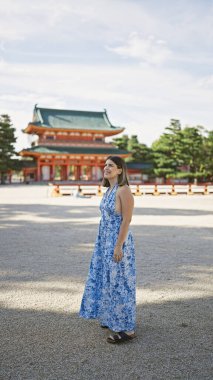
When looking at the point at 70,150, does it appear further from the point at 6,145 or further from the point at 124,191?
the point at 124,191

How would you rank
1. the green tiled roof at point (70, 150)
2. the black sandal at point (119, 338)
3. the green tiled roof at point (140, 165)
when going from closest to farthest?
the black sandal at point (119, 338) → the green tiled roof at point (70, 150) → the green tiled roof at point (140, 165)

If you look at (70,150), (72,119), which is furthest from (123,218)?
(72,119)

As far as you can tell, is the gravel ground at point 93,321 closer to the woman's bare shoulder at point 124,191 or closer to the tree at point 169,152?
the woman's bare shoulder at point 124,191

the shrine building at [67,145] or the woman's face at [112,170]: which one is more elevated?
the shrine building at [67,145]

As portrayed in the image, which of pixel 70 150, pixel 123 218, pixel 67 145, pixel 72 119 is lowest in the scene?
pixel 123 218

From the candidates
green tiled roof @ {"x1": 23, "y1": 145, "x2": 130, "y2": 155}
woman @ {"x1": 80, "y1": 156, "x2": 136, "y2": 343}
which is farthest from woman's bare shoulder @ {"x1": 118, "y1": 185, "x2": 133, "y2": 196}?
green tiled roof @ {"x1": 23, "y1": 145, "x2": 130, "y2": 155}

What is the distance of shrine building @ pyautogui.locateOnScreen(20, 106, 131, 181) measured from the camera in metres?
43.1

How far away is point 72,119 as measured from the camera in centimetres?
4797

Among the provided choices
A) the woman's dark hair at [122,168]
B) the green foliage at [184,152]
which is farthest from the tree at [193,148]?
the woman's dark hair at [122,168]

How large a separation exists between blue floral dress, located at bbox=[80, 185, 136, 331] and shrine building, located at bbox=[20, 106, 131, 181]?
39426 mm

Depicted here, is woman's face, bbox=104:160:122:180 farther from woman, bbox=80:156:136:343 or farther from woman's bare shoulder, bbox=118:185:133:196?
woman's bare shoulder, bbox=118:185:133:196

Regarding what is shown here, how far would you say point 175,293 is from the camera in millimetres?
4301

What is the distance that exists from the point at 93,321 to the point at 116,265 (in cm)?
80

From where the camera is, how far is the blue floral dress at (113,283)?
316 centimetres
